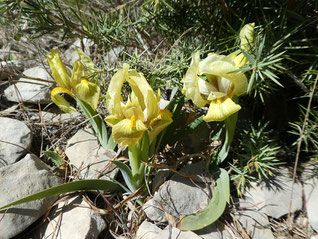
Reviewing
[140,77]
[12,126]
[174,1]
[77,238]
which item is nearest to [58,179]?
[77,238]

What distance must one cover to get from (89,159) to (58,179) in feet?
0.52

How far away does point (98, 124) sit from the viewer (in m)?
1.39

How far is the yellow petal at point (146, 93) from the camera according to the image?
42.0 inches

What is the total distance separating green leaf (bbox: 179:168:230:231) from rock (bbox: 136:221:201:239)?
3cm

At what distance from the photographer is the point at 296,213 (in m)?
1.36

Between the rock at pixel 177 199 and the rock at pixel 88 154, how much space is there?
0.79ft

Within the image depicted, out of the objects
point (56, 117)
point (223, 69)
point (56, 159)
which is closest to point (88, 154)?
point (56, 159)

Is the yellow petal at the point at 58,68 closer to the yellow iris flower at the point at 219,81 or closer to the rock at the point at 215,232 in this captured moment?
the yellow iris flower at the point at 219,81

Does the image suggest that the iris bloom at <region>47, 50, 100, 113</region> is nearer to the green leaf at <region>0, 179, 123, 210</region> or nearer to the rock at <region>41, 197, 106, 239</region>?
the green leaf at <region>0, 179, 123, 210</region>

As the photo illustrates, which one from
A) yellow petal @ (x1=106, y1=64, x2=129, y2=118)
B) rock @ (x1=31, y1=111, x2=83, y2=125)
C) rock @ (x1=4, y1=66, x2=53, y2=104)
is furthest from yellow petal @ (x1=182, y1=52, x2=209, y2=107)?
rock @ (x1=4, y1=66, x2=53, y2=104)

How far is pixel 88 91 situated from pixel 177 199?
0.56 m

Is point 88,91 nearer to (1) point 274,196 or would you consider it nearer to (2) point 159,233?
(2) point 159,233

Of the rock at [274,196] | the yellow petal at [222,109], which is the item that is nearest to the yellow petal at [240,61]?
the yellow petal at [222,109]

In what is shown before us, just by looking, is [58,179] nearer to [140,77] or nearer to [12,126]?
[12,126]
